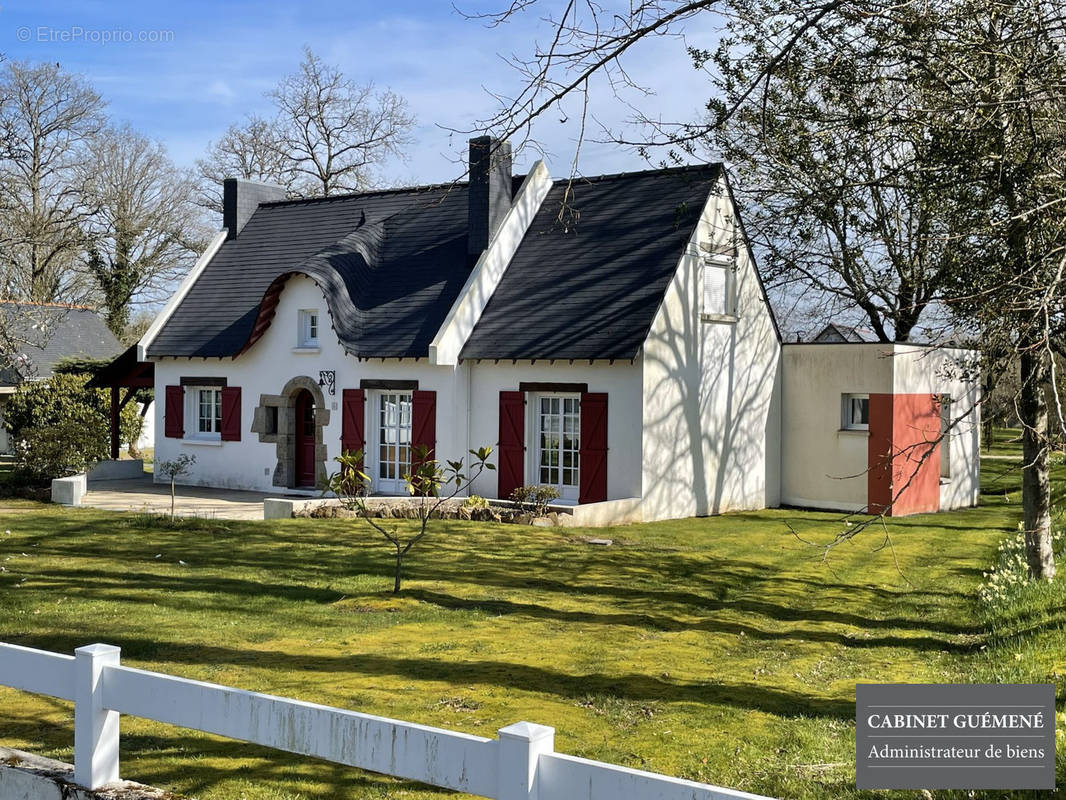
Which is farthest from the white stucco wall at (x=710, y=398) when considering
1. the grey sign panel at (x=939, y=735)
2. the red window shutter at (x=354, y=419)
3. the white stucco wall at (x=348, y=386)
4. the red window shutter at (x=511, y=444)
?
the grey sign panel at (x=939, y=735)

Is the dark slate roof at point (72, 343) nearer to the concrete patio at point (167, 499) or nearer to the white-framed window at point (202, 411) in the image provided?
the white-framed window at point (202, 411)

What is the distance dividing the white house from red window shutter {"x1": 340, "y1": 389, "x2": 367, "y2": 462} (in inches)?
1.4

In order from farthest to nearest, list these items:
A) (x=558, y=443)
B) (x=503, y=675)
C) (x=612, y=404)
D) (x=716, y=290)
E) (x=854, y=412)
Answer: (x=854, y=412) < (x=716, y=290) < (x=558, y=443) < (x=612, y=404) < (x=503, y=675)

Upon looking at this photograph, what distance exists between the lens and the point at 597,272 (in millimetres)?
20562

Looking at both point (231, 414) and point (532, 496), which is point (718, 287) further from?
point (231, 414)

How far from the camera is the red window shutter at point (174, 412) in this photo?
2442 cm

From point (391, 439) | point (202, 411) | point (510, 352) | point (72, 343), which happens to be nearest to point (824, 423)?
point (510, 352)

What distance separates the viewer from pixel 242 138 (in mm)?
45344

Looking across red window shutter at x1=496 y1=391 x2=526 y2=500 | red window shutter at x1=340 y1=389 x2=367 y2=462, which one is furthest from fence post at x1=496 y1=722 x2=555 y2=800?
red window shutter at x1=340 y1=389 x2=367 y2=462

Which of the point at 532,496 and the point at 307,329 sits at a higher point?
the point at 307,329

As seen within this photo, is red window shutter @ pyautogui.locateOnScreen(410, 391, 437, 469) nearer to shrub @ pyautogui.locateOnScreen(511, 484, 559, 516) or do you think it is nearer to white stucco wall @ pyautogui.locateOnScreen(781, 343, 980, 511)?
shrub @ pyautogui.locateOnScreen(511, 484, 559, 516)

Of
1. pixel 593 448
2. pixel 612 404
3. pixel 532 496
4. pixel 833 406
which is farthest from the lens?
pixel 833 406

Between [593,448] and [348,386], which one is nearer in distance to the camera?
[593,448]

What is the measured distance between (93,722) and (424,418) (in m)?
15.8
